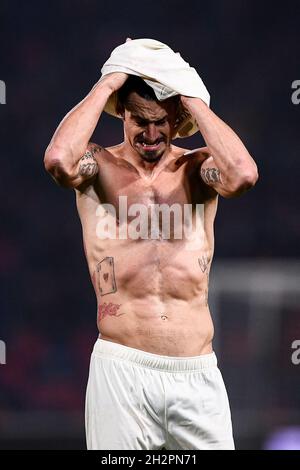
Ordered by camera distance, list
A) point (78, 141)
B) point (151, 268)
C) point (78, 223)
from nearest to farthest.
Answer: point (78, 141) < point (151, 268) < point (78, 223)

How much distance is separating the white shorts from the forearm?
466 millimetres

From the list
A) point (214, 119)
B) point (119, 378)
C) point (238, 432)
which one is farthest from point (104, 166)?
point (238, 432)

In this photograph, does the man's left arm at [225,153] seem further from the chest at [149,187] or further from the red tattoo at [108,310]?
the red tattoo at [108,310]

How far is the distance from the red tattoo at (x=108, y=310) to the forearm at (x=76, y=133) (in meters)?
0.35

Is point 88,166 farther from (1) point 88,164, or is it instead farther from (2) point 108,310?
(2) point 108,310

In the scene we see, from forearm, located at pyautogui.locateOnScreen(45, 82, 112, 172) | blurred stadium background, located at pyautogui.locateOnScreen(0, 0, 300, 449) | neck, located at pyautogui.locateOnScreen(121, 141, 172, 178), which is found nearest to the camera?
forearm, located at pyautogui.locateOnScreen(45, 82, 112, 172)

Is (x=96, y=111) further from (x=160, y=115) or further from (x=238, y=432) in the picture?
(x=238, y=432)

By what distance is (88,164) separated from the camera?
Result: 227 cm

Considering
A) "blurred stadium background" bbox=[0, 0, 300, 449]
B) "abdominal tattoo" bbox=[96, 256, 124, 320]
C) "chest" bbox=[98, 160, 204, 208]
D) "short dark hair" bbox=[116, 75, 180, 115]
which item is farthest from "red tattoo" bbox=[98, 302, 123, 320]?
"blurred stadium background" bbox=[0, 0, 300, 449]

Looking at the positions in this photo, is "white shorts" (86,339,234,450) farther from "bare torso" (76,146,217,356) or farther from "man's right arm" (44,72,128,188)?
"man's right arm" (44,72,128,188)

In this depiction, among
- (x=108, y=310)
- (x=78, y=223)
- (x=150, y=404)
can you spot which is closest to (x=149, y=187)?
(x=108, y=310)

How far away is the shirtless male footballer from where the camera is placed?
7.23 feet

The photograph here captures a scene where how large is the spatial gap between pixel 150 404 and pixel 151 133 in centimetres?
66

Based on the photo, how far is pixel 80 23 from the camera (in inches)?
182
